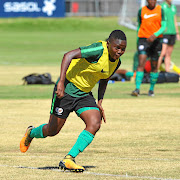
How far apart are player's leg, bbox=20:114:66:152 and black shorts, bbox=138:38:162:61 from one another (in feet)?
25.0

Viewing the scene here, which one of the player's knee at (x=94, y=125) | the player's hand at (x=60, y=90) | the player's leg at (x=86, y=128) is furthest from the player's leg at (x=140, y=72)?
the player's hand at (x=60, y=90)

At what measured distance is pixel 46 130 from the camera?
846cm

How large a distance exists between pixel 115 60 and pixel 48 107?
6555 mm

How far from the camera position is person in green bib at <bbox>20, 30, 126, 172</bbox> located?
25.6 feet

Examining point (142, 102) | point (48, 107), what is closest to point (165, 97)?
point (142, 102)

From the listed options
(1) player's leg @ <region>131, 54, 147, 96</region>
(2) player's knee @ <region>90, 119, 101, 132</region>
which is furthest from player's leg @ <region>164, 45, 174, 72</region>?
(2) player's knee @ <region>90, 119, 101, 132</region>

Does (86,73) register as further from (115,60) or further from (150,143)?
(150,143)

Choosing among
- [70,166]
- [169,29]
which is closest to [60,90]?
[70,166]

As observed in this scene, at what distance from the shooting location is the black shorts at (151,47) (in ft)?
52.8

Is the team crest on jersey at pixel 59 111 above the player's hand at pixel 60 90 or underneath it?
underneath

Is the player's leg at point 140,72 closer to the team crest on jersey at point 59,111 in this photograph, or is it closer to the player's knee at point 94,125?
the team crest on jersey at point 59,111

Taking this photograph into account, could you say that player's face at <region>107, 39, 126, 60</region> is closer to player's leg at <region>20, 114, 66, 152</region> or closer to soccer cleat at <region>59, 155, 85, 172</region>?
player's leg at <region>20, 114, 66, 152</region>

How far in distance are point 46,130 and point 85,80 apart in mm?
891

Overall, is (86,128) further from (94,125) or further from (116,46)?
(116,46)
